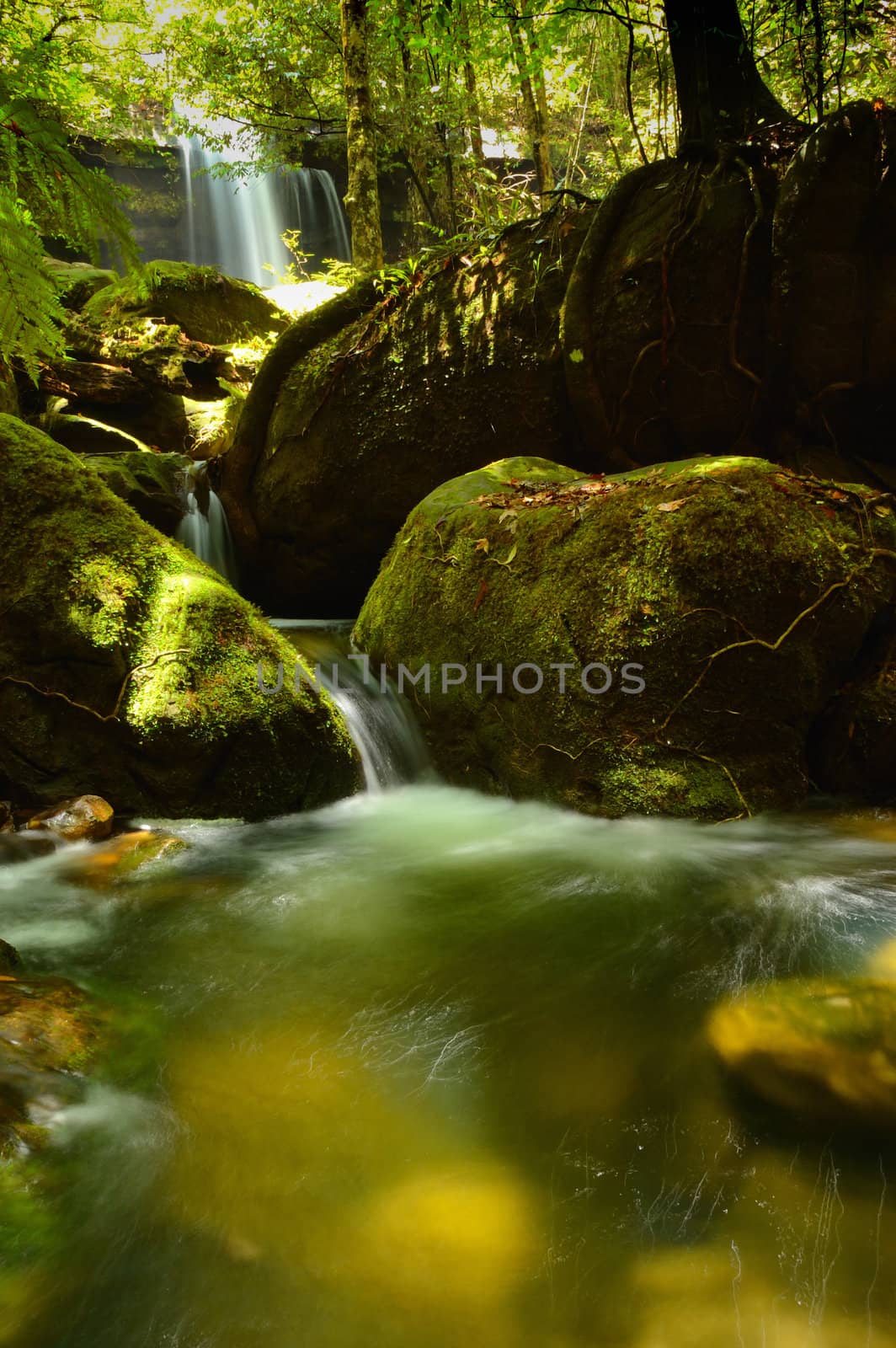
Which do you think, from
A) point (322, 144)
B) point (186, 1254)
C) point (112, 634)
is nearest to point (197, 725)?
point (112, 634)

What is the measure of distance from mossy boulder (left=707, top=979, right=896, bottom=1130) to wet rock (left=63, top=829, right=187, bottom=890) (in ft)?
8.71

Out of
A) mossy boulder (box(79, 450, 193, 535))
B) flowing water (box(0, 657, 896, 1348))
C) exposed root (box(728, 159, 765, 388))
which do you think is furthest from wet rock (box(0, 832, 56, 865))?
exposed root (box(728, 159, 765, 388))

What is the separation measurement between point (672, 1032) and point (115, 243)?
129 inches

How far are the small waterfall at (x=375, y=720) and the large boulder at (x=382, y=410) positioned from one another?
8.06ft

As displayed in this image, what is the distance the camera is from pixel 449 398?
23.2ft

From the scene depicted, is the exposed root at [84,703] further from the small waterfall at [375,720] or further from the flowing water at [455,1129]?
the flowing water at [455,1129]

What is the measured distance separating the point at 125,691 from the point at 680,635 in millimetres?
3064

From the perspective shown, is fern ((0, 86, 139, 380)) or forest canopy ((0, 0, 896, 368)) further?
forest canopy ((0, 0, 896, 368))

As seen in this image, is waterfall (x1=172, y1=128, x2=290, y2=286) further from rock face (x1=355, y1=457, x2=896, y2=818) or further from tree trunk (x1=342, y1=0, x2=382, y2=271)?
rock face (x1=355, y1=457, x2=896, y2=818)

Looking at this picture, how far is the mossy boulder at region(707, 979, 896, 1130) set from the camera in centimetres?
168

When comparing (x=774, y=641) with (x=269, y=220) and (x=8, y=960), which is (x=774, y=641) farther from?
(x=269, y=220)
